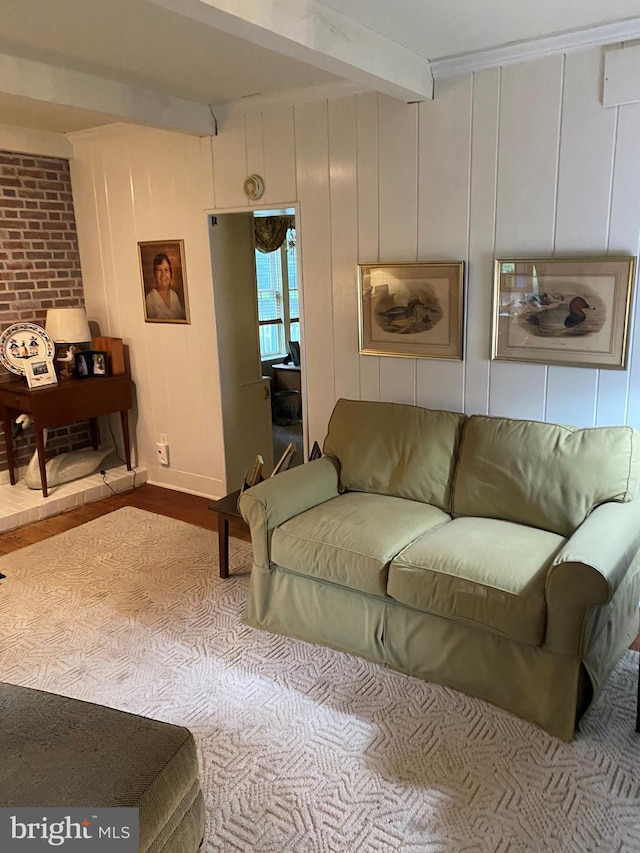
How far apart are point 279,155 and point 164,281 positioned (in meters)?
1.21

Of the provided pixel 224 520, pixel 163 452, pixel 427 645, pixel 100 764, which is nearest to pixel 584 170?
pixel 427 645

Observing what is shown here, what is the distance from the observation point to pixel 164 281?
4340mm

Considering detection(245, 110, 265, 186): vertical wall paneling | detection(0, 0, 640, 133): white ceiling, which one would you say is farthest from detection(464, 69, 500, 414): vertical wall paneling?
detection(245, 110, 265, 186): vertical wall paneling

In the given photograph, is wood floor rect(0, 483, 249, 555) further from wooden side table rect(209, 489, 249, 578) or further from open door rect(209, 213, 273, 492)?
wooden side table rect(209, 489, 249, 578)

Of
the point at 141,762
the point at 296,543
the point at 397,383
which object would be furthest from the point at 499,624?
the point at 397,383

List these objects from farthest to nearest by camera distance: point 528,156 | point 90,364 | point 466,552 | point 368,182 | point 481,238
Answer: point 90,364
point 368,182
point 481,238
point 528,156
point 466,552

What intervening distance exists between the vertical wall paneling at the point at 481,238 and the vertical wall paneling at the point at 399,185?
0.30 metres

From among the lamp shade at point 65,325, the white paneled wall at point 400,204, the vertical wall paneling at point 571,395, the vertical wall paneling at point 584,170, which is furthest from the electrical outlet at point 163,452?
the vertical wall paneling at point 584,170

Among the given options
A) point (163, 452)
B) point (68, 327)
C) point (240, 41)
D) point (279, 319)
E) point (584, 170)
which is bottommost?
point (163, 452)

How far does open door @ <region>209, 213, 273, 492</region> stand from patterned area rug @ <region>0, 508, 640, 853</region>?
1337 mm

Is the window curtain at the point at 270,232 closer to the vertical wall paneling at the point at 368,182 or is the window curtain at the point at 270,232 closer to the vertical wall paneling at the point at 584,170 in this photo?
the vertical wall paneling at the point at 368,182

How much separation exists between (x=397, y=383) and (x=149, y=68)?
6.36ft

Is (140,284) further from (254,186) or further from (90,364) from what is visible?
(254,186)

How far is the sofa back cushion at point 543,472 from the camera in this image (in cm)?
257
